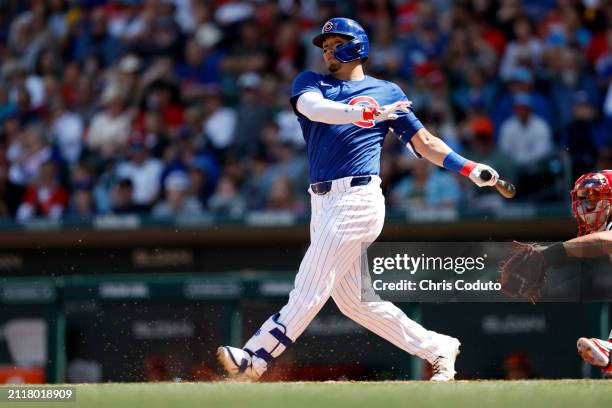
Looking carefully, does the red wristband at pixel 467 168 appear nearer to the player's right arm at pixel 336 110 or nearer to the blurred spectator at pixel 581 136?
the player's right arm at pixel 336 110

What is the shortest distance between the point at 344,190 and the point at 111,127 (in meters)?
7.03

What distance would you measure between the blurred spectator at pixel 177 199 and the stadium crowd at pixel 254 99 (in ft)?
0.06

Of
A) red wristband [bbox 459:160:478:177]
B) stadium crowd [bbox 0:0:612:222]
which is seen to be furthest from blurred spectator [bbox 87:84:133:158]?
red wristband [bbox 459:160:478:177]

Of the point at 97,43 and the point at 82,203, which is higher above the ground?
the point at 97,43

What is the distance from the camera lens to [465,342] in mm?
8945

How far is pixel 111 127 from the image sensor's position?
1277 centimetres

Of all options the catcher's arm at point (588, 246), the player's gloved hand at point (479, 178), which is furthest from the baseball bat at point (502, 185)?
the catcher's arm at point (588, 246)

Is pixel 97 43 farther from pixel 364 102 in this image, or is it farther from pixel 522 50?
pixel 364 102

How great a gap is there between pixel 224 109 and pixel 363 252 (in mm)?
6141

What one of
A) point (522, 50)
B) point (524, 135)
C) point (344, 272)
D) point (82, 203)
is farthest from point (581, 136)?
point (82, 203)

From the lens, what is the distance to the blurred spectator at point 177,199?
1092 centimetres

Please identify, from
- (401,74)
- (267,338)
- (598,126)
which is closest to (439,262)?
(267,338)

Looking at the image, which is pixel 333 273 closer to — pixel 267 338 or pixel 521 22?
pixel 267 338

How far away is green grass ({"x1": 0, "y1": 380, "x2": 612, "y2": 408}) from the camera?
4723 millimetres
